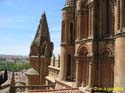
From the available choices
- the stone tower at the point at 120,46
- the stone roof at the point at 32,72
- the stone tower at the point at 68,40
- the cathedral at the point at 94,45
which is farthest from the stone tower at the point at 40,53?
the stone tower at the point at 120,46

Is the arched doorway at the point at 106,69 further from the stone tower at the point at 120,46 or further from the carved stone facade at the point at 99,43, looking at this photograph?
the stone tower at the point at 120,46

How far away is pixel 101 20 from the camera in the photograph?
18.0 meters

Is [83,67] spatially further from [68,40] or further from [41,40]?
[41,40]

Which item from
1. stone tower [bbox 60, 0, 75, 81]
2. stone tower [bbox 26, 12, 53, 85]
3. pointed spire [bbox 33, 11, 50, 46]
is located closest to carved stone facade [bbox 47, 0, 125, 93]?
stone tower [bbox 60, 0, 75, 81]

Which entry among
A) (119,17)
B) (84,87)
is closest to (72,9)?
(84,87)

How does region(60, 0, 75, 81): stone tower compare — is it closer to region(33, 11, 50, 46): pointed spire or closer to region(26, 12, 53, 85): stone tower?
region(26, 12, 53, 85): stone tower

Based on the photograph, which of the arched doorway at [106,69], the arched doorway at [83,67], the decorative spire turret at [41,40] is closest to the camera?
the arched doorway at [106,69]

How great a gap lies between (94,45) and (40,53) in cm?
2134

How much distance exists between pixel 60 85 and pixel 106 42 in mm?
7869

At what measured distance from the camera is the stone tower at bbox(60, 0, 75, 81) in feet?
77.4

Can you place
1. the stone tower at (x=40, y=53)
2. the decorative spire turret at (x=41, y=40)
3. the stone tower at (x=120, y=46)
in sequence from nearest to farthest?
the stone tower at (x=120, y=46), the stone tower at (x=40, y=53), the decorative spire turret at (x=41, y=40)

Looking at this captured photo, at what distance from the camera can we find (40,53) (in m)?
38.7

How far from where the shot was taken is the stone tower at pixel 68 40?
23578 mm

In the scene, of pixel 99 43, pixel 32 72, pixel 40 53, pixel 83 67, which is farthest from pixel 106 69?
pixel 40 53
